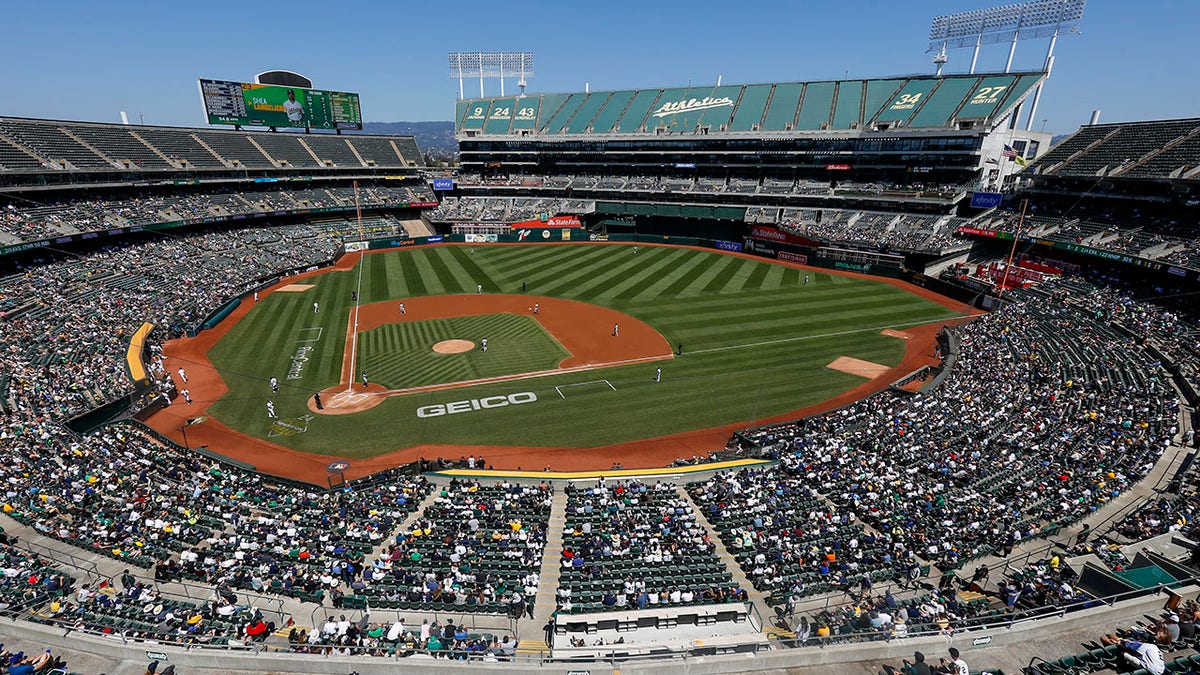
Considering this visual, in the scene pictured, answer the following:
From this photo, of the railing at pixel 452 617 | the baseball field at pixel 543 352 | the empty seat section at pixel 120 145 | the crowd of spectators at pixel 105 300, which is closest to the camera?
the railing at pixel 452 617

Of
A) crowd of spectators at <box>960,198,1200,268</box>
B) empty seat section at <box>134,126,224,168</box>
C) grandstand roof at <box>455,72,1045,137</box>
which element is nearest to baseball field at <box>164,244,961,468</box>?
crowd of spectators at <box>960,198,1200,268</box>

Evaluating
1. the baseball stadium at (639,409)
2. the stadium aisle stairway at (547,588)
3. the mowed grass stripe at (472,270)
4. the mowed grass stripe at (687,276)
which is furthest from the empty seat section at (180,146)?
the stadium aisle stairway at (547,588)

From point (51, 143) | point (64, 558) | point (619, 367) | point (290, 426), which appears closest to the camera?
point (64, 558)

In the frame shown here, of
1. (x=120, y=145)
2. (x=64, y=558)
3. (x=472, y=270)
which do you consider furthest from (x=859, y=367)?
(x=120, y=145)

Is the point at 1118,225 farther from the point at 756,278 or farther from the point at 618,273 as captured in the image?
the point at 618,273

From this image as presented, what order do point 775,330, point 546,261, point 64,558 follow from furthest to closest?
1. point 546,261
2. point 775,330
3. point 64,558

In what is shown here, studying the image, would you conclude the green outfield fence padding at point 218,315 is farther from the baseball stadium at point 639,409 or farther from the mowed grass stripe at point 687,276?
the mowed grass stripe at point 687,276
